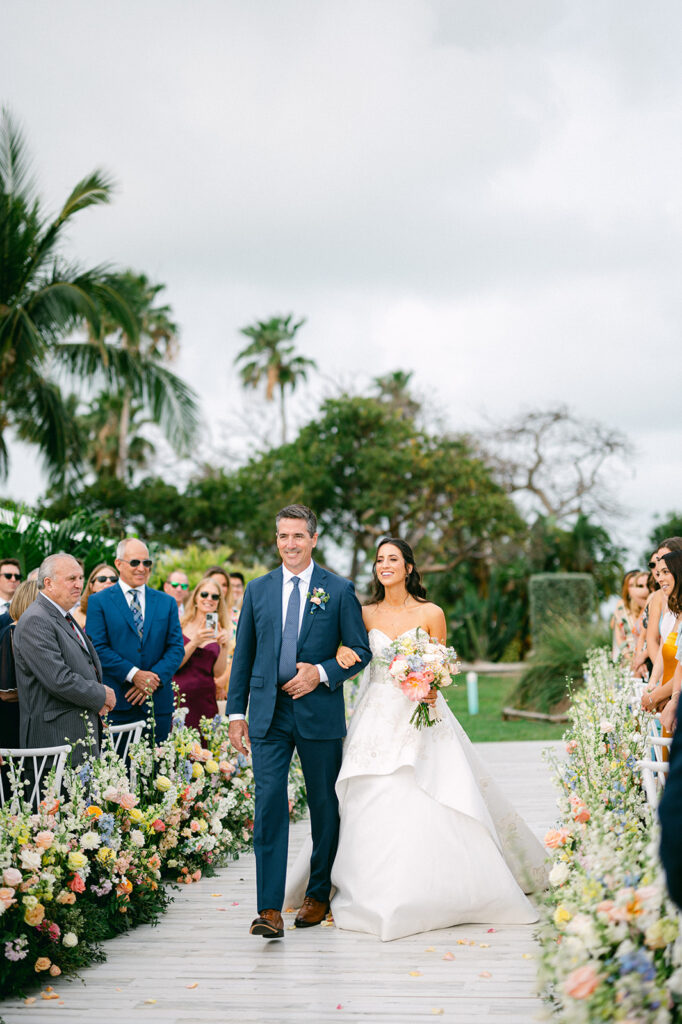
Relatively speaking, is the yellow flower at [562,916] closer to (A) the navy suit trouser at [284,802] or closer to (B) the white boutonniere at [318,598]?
(A) the navy suit trouser at [284,802]

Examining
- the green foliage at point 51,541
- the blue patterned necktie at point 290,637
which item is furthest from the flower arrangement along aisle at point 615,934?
the green foliage at point 51,541

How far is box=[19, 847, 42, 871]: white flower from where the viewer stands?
4.18 m

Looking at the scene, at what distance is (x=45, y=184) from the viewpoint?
14227mm

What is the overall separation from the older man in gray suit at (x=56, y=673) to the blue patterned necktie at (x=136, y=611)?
1.10m

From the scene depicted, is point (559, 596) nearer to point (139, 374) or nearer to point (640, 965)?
point (139, 374)

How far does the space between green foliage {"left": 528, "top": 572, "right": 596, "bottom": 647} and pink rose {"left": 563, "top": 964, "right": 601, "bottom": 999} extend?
18.2 meters

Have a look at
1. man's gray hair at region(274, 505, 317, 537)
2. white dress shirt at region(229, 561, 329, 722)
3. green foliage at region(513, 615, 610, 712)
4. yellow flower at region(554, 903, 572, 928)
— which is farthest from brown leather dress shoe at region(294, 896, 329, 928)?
green foliage at region(513, 615, 610, 712)

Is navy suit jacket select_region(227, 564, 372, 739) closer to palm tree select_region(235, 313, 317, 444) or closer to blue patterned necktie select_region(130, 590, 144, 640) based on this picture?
blue patterned necktie select_region(130, 590, 144, 640)

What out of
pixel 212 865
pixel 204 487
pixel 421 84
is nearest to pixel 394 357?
pixel 204 487

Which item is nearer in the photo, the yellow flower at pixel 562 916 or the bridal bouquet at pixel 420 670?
the yellow flower at pixel 562 916

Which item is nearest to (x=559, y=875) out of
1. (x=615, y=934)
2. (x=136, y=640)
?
(x=615, y=934)

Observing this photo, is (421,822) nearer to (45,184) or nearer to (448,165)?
(45,184)

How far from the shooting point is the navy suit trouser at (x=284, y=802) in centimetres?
487

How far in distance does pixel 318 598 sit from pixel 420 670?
64 cm
